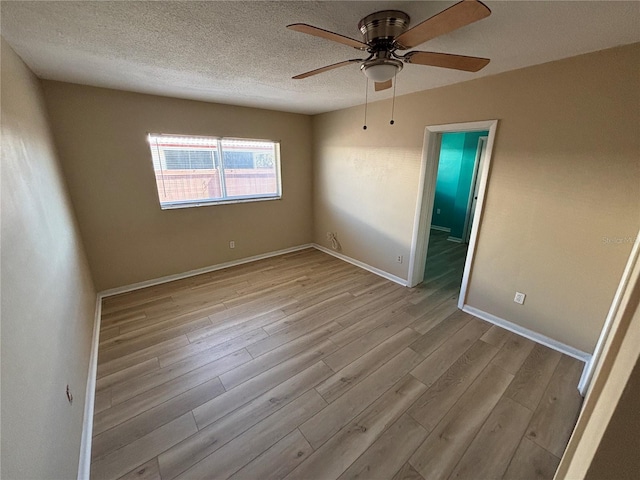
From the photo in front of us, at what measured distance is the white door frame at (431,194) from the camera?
2414 millimetres

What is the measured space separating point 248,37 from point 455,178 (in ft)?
16.1

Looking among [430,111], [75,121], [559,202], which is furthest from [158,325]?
[559,202]

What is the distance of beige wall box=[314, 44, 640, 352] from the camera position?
1765 mm

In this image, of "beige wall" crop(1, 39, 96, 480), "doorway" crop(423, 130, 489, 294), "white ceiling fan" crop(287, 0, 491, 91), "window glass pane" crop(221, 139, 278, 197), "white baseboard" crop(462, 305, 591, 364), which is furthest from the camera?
"doorway" crop(423, 130, 489, 294)

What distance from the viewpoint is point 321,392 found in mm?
1812

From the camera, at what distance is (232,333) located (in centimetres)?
242

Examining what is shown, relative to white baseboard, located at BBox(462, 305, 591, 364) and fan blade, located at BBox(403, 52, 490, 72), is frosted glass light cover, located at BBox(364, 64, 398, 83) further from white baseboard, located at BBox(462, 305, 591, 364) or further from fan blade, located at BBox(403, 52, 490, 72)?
white baseboard, located at BBox(462, 305, 591, 364)

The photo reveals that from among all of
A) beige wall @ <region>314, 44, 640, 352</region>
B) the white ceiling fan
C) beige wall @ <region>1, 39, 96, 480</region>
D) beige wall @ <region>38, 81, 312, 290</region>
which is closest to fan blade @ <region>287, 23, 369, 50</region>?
the white ceiling fan

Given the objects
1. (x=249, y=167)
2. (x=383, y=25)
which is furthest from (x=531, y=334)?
(x=249, y=167)

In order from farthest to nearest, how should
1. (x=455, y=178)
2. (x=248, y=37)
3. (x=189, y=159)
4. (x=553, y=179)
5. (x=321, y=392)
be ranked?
(x=455, y=178), (x=189, y=159), (x=553, y=179), (x=321, y=392), (x=248, y=37)

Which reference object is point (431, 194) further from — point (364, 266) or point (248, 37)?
point (248, 37)

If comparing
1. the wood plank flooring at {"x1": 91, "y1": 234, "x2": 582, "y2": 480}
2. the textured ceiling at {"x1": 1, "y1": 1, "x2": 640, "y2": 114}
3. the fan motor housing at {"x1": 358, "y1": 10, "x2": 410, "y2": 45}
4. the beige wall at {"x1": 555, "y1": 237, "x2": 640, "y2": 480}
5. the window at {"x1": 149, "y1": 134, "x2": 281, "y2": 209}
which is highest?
the textured ceiling at {"x1": 1, "y1": 1, "x2": 640, "y2": 114}

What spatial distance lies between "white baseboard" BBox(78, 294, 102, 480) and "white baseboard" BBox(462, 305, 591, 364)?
10.6ft

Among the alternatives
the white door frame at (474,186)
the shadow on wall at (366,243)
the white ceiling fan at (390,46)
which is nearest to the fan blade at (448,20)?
the white ceiling fan at (390,46)
